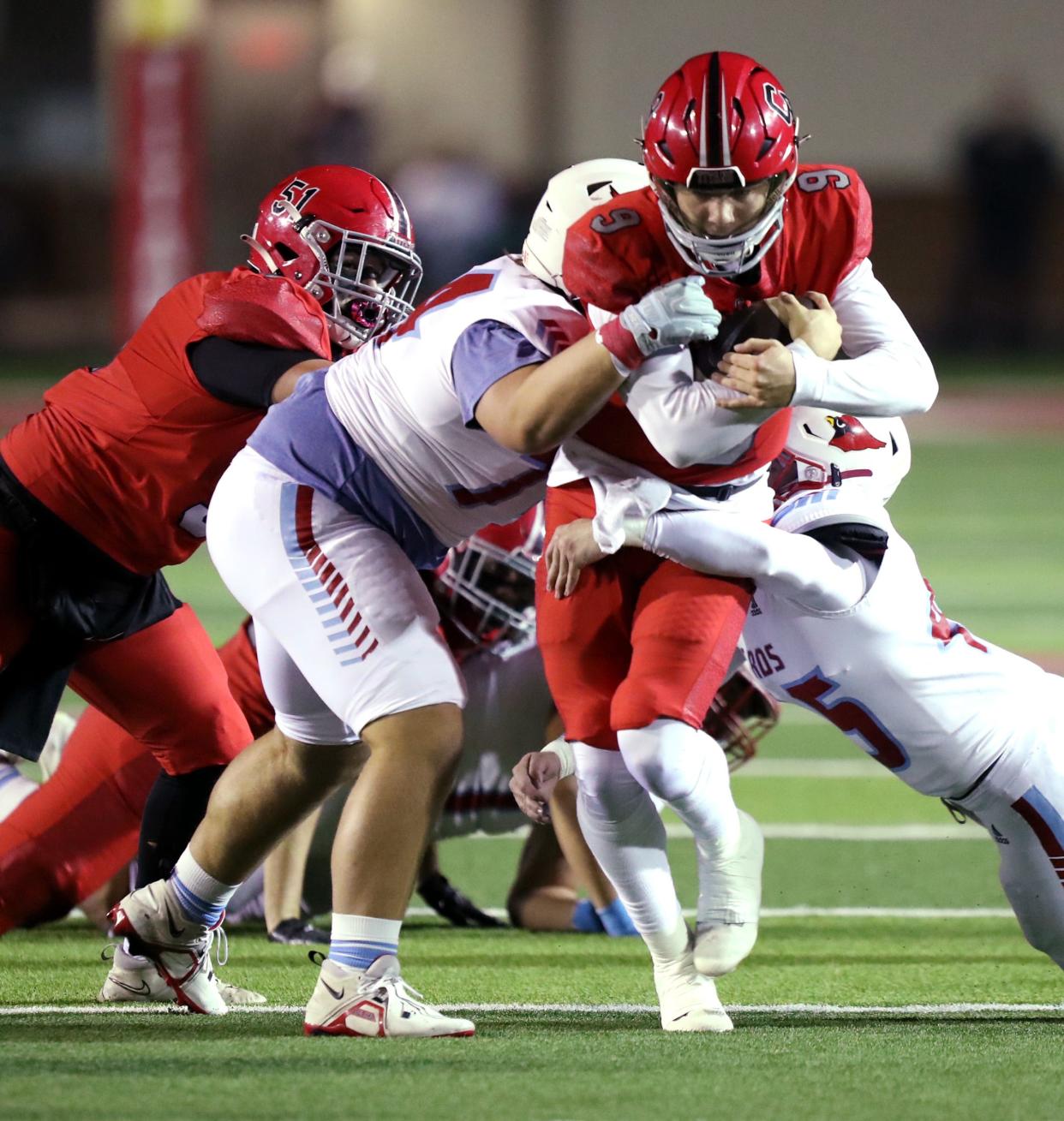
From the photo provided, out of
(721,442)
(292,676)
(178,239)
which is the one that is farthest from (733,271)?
(178,239)

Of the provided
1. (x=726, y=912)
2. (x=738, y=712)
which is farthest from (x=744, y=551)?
(x=738, y=712)

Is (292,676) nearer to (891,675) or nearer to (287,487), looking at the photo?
(287,487)

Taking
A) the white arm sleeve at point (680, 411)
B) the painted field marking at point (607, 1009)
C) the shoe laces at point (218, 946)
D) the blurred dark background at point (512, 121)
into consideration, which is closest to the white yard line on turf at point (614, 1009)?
the painted field marking at point (607, 1009)

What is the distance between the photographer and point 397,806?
3.60m

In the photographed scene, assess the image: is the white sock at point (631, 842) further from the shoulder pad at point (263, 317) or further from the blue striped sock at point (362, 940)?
the shoulder pad at point (263, 317)

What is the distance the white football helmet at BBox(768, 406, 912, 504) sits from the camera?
13.4 ft

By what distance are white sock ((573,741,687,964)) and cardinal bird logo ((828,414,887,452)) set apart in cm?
78

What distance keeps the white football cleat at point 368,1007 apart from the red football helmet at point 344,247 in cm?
136

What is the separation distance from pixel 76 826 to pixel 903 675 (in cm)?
168

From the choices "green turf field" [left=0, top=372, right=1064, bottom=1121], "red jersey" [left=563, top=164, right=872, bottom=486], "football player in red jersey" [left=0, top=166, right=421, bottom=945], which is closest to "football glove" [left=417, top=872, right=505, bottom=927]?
"green turf field" [left=0, top=372, right=1064, bottom=1121]

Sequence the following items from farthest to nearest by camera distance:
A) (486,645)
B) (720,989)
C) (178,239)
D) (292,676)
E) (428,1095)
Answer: (178,239) → (486,645) → (720,989) → (292,676) → (428,1095)

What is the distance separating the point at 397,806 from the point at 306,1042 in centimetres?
41

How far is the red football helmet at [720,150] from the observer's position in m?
3.49

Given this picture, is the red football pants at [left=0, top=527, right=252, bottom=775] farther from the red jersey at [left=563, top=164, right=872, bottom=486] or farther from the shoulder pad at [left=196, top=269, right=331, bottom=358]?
the red jersey at [left=563, top=164, right=872, bottom=486]
